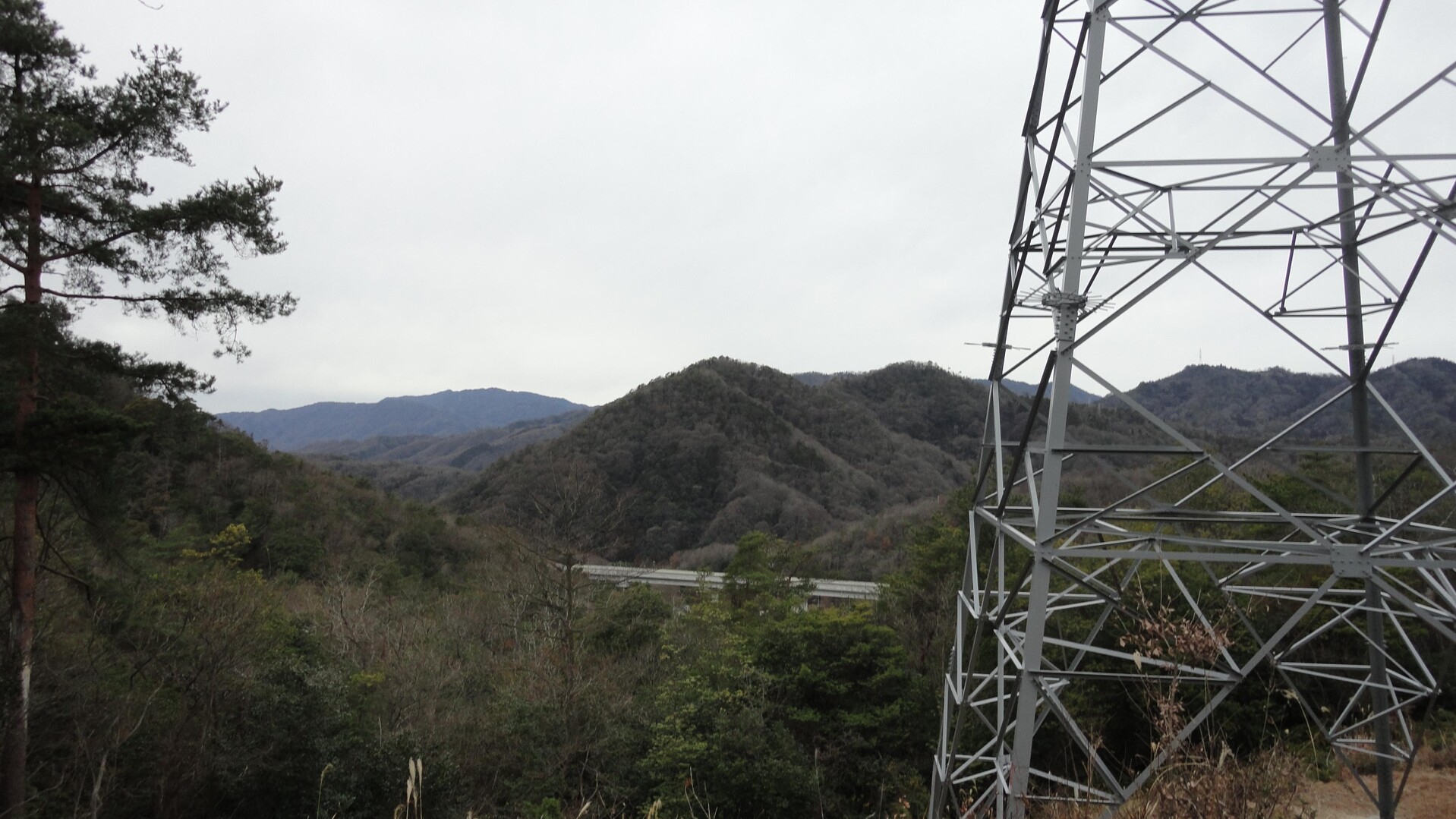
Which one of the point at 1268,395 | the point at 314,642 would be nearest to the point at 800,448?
the point at 1268,395

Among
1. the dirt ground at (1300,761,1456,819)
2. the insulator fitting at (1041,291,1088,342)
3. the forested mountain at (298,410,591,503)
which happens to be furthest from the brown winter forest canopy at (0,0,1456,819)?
the forested mountain at (298,410,591,503)

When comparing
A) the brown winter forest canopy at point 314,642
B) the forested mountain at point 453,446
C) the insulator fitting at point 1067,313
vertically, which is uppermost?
the forested mountain at point 453,446

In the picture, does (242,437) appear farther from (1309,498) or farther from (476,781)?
(1309,498)

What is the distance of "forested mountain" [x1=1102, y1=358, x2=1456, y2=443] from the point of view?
138ft

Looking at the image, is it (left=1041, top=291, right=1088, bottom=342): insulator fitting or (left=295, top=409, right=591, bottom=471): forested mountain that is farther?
(left=295, top=409, right=591, bottom=471): forested mountain

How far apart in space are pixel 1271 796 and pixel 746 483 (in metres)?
55.7

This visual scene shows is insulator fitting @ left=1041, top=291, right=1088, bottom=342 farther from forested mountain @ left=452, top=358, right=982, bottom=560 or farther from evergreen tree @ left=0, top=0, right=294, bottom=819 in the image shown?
Answer: forested mountain @ left=452, top=358, right=982, bottom=560

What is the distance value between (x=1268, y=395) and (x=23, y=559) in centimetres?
6714

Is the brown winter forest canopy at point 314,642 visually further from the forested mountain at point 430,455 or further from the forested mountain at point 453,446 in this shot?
the forested mountain at point 453,446

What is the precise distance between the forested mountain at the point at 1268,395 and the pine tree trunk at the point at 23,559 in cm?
4321

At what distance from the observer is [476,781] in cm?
1317

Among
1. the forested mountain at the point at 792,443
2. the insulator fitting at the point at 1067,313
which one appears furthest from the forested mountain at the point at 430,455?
the insulator fitting at the point at 1067,313

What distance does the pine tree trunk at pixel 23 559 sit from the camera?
7.70 meters

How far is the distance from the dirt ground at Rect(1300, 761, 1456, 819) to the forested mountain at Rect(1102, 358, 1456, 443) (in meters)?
32.8
